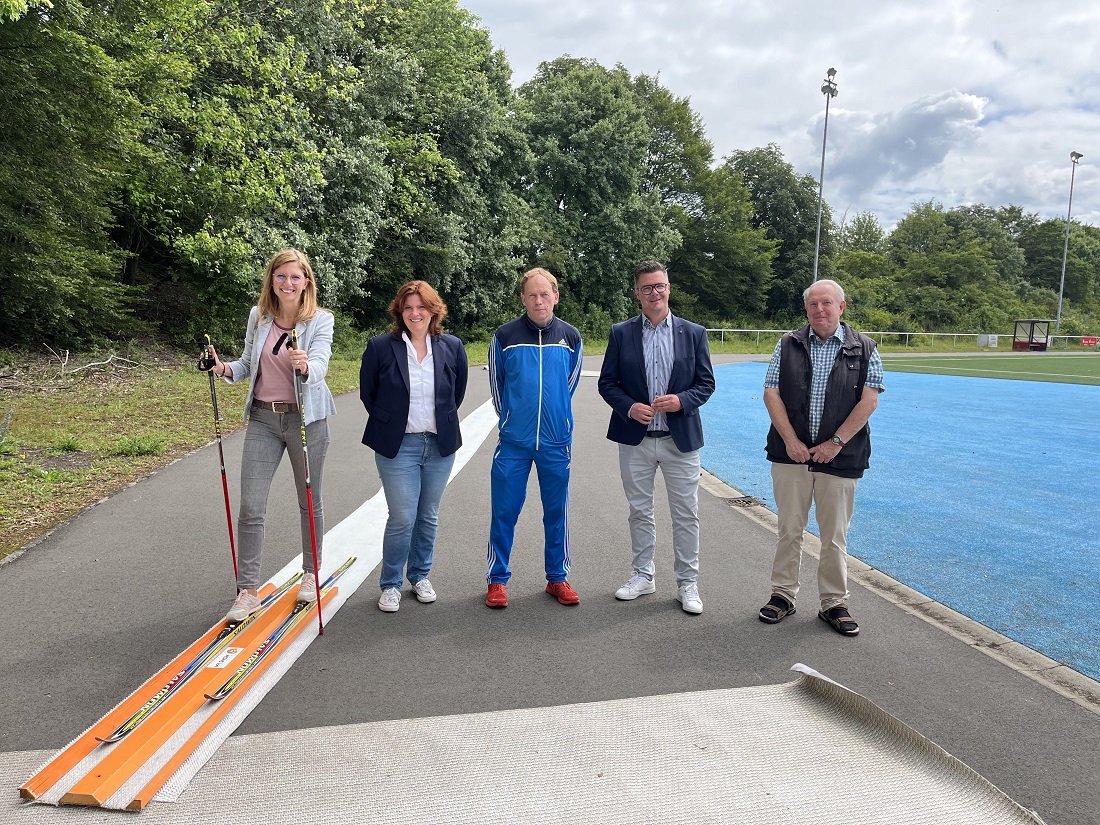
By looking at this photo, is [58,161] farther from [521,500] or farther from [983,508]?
[983,508]

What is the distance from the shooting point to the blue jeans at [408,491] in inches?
167

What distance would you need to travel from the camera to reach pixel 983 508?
6.91 meters

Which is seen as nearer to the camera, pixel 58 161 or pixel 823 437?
pixel 823 437

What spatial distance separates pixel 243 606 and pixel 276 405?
1.11 metres

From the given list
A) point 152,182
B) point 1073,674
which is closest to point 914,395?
point 1073,674

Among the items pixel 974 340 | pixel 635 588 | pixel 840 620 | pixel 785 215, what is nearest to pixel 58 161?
pixel 635 588

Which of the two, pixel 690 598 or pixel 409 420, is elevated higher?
pixel 409 420

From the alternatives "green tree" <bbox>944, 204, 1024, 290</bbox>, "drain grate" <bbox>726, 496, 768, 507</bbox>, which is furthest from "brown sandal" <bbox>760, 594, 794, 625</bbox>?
"green tree" <bbox>944, 204, 1024, 290</bbox>

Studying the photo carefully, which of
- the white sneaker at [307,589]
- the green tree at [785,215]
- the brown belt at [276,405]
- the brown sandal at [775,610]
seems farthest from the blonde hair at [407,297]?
the green tree at [785,215]

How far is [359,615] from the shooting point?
4160 mm

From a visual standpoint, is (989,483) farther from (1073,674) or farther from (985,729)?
(985,729)

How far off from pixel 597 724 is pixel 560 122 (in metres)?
37.9

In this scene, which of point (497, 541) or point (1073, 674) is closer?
point (1073, 674)

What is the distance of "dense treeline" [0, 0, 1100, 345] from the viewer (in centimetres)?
1348
